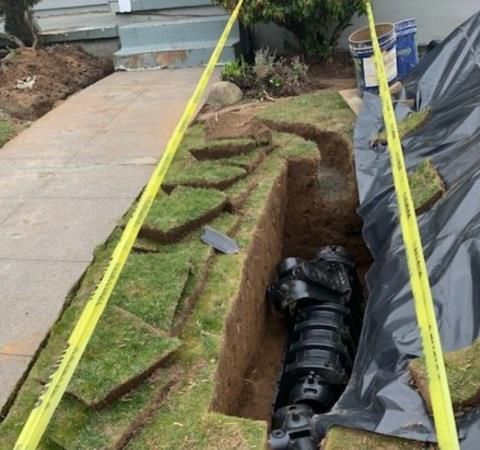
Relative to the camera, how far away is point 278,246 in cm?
527

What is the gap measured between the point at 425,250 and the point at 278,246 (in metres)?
1.74

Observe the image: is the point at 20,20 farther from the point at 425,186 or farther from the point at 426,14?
the point at 425,186

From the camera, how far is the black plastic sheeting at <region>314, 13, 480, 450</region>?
8.88ft

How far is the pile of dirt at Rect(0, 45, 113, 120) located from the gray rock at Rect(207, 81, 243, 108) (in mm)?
1732

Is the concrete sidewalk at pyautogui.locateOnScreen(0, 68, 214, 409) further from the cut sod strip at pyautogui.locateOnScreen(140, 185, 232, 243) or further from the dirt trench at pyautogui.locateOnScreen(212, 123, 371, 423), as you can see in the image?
the dirt trench at pyautogui.locateOnScreen(212, 123, 371, 423)

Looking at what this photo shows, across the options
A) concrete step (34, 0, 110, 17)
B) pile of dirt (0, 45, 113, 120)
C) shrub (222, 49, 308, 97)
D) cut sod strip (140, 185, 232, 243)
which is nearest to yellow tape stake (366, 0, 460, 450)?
cut sod strip (140, 185, 232, 243)

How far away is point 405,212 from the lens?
120 inches

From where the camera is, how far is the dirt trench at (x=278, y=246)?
3.79m

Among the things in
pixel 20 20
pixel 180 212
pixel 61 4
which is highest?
pixel 20 20

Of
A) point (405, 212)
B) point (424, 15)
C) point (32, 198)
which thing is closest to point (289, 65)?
point (424, 15)

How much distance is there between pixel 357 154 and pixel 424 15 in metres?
3.54

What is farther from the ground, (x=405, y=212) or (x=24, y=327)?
(x=405, y=212)

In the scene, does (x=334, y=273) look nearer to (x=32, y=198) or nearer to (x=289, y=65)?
(x=32, y=198)

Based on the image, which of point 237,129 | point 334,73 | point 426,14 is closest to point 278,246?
point 237,129
